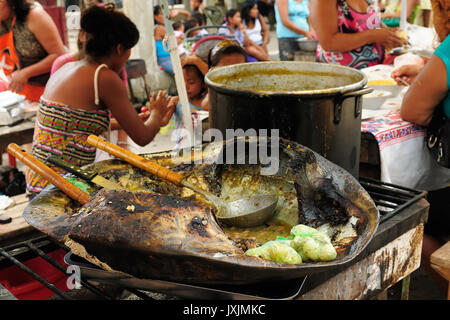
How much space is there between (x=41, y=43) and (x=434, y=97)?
10.6ft

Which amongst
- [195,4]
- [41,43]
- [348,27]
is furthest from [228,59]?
[195,4]

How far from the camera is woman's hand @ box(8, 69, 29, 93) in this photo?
4.11 m

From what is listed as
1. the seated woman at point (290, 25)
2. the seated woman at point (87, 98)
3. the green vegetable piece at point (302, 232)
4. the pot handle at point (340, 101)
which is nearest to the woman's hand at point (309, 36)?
the seated woman at point (290, 25)

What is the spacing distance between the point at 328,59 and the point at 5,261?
3019 millimetres

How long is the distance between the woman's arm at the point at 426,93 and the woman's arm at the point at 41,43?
297 centimetres

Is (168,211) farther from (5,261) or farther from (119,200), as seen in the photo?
(5,261)

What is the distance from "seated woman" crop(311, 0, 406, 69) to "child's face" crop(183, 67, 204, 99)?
1.02 m

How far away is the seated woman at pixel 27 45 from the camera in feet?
13.2

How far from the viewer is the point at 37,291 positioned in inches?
98.0

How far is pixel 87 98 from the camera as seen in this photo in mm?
2895

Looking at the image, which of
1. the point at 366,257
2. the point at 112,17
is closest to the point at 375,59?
the point at 112,17

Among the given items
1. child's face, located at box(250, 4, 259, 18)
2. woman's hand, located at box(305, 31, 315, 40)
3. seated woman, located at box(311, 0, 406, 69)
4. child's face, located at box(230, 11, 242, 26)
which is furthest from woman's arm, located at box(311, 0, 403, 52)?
child's face, located at box(250, 4, 259, 18)

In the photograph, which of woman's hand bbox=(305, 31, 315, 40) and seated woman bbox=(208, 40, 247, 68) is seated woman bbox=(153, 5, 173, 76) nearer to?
woman's hand bbox=(305, 31, 315, 40)

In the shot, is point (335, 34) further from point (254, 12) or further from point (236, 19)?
point (254, 12)
